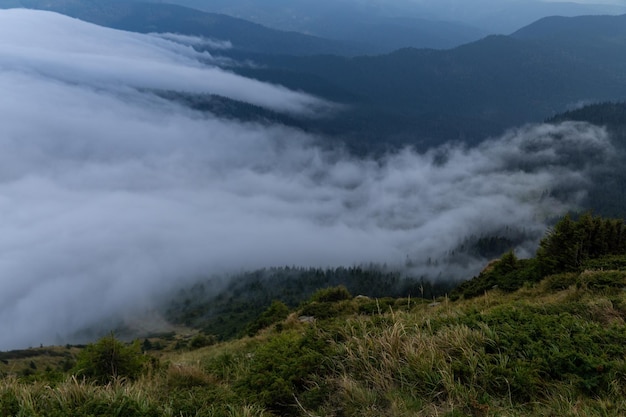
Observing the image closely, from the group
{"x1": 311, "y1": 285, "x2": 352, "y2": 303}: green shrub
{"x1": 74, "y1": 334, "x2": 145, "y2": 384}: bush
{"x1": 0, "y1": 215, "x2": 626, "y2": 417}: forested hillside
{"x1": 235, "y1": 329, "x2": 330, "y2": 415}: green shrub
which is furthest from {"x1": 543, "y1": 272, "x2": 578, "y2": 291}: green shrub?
{"x1": 311, "y1": 285, "x2": 352, "y2": 303}: green shrub

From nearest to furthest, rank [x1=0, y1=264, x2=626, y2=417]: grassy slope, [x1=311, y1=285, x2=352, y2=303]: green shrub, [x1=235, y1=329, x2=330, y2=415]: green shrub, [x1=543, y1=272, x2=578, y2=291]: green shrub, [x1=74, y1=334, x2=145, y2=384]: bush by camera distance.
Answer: [x1=0, y1=264, x2=626, y2=417]: grassy slope < [x1=235, y1=329, x2=330, y2=415]: green shrub < [x1=74, y1=334, x2=145, y2=384]: bush < [x1=543, y1=272, x2=578, y2=291]: green shrub < [x1=311, y1=285, x2=352, y2=303]: green shrub

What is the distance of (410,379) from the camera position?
6.14 metres

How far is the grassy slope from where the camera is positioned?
550 cm

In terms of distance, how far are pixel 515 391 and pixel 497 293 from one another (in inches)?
555

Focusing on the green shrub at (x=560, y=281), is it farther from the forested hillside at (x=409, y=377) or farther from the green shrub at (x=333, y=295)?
the green shrub at (x=333, y=295)

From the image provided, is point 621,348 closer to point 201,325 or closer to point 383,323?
point 383,323

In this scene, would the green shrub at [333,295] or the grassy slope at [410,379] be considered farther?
the green shrub at [333,295]

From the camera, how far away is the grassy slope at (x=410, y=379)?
5500mm

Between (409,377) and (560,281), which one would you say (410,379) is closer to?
(409,377)

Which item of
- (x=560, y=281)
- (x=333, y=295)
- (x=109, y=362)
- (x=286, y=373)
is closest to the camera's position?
(x=286, y=373)

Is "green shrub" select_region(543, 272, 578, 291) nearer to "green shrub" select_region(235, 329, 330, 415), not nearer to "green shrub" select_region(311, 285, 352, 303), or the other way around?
"green shrub" select_region(235, 329, 330, 415)

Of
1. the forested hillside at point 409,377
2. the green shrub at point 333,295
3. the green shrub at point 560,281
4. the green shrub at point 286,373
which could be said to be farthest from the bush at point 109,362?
the green shrub at point 333,295

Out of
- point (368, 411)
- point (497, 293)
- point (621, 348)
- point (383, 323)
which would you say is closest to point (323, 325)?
point (383, 323)

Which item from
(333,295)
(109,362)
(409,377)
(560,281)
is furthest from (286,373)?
(333,295)
